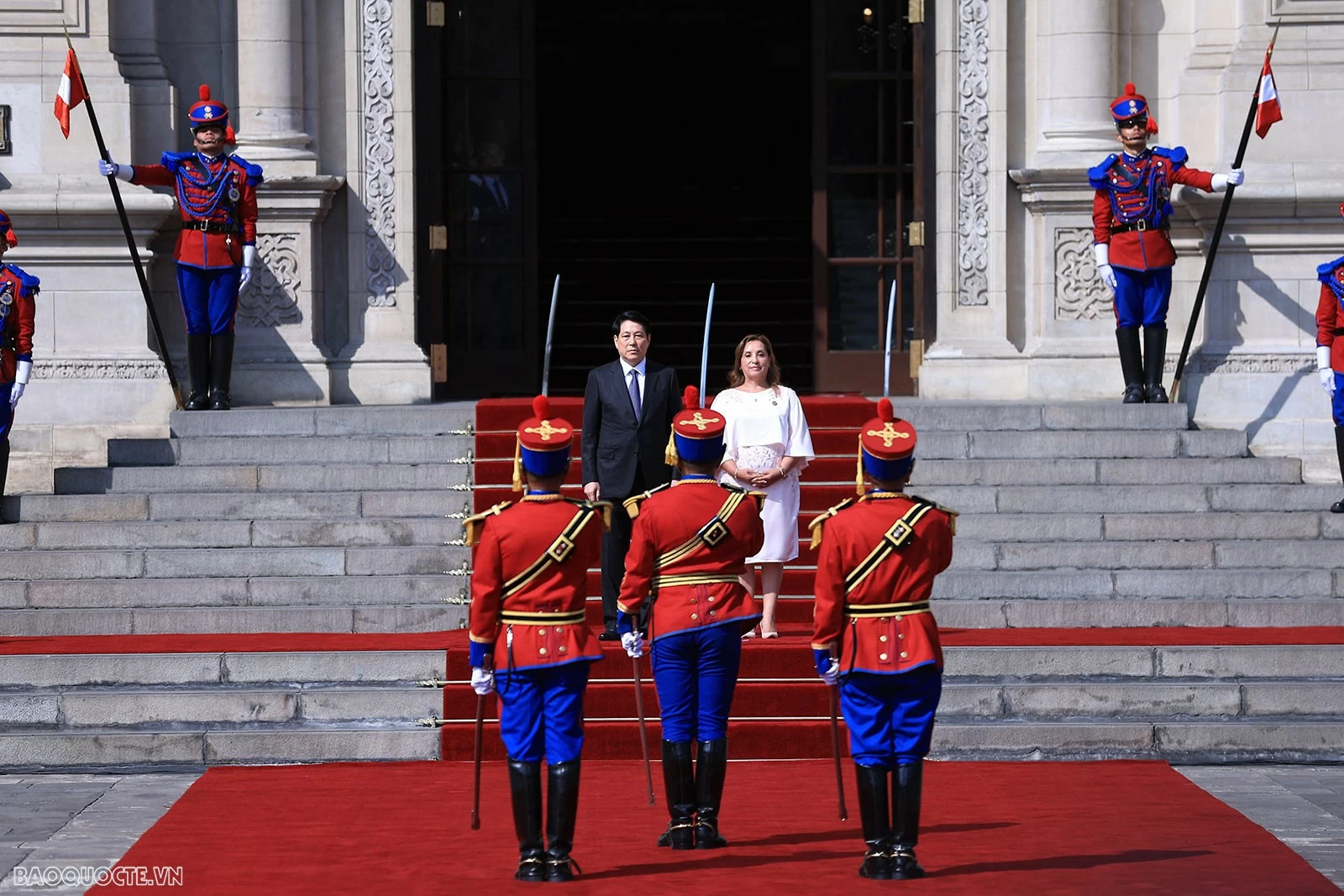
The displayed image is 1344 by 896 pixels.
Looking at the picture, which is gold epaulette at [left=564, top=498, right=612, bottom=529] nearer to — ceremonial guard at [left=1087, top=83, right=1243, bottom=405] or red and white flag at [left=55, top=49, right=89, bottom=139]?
ceremonial guard at [left=1087, top=83, right=1243, bottom=405]

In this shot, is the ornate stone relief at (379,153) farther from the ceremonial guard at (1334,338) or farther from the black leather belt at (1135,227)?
the ceremonial guard at (1334,338)

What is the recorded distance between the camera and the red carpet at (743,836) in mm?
7180

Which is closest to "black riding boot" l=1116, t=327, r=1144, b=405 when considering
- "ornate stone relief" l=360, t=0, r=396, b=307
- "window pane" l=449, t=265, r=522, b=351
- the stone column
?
"window pane" l=449, t=265, r=522, b=351

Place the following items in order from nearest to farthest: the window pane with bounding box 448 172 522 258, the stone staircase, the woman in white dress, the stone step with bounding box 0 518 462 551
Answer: the stone staircase → the woman in white dress → the stone step with bounding box 0 518 462 551 → the window pane with bounding box 448 172 522 258

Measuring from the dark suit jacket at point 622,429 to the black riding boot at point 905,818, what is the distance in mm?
3380

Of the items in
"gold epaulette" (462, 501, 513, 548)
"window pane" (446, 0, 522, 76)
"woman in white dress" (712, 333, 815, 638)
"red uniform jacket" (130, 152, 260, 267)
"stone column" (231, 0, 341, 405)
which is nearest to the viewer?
"gold epaulette" (462, 501, 513, 548)

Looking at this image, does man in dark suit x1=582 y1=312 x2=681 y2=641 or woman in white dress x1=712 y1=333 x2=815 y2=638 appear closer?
man in dark suit x1=582 y1=312 x2=681 y2=641

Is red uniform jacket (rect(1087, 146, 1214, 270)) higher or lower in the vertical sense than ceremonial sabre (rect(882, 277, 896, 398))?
higher

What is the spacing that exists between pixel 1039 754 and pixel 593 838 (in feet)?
9.01

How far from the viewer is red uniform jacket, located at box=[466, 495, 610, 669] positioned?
23.7 ft

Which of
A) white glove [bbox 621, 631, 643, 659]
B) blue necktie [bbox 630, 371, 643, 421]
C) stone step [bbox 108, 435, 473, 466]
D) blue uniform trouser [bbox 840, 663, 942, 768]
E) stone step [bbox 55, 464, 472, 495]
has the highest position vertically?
blue necktie [bbox 630, 371, 643, 421]

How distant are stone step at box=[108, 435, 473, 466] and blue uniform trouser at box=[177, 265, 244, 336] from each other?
1.00 metres

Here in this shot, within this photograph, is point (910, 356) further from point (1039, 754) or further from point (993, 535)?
point (1039, 754)

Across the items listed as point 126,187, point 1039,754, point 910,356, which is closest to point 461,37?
point 126,187
